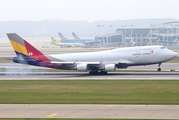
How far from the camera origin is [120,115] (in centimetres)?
1888

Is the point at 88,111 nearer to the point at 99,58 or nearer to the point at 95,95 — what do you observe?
the point at 95,95

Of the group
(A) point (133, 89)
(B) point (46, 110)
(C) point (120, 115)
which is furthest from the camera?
(A) point (133, 89)

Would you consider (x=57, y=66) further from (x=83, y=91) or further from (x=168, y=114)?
(x=168, y=114)

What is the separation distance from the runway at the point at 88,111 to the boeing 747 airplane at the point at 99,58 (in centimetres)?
2431

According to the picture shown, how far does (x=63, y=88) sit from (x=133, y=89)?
27.6ft

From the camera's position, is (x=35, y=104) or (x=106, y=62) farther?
(x=106, y=62)

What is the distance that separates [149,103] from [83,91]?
9.69 metres

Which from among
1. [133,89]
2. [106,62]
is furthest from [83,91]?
[106,62]

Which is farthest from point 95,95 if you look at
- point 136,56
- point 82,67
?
point 136,56

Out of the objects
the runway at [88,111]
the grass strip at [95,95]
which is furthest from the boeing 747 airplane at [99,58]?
the runway at [88,111]

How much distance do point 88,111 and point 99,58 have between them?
1110 inches

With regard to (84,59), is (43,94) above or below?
below

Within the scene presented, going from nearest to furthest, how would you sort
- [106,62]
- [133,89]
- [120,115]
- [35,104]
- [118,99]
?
[120,115] < [35,104] < [118,99] < [133,89] < [106,62]

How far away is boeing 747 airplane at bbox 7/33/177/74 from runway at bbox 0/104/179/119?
24310mm
